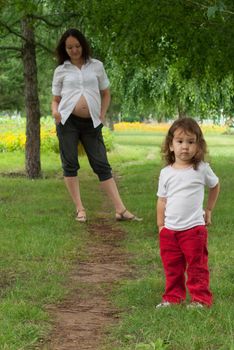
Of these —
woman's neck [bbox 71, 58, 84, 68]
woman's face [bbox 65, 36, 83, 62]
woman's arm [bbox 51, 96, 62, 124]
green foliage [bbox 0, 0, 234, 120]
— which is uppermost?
green foliage [bbox 0, 0, 234, 120]

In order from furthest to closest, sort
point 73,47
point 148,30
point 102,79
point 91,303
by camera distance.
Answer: point 148,30
point 102,79
point 73,47
point 91,303

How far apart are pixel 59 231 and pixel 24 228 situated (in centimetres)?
38

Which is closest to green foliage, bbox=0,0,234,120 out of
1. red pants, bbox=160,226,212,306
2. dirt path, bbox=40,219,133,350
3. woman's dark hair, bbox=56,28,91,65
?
woman's dark hair, bbox=56,28,91,65

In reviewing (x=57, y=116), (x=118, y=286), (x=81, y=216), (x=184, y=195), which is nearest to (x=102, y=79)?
(x=57, y=116)

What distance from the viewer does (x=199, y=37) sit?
837 cm

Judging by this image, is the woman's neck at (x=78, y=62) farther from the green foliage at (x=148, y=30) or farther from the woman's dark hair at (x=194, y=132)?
the woman's dark hair at (x=194, y=132)

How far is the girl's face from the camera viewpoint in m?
4.16

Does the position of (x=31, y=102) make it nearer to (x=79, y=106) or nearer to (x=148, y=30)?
(x=148, y=30)

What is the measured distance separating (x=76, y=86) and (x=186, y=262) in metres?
3.29

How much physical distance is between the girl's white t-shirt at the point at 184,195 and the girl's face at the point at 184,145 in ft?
0.29

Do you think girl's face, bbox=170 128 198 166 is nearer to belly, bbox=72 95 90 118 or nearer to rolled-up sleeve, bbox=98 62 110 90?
belly, bbox=72 95 90 118

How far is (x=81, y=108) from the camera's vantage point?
705cm

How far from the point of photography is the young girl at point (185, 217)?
4121 mm

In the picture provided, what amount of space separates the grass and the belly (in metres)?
1.18
